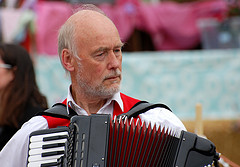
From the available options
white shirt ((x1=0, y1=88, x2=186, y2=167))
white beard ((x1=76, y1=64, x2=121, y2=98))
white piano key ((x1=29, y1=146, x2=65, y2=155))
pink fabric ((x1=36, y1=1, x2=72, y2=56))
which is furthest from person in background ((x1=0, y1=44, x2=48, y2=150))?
pink fabric ((x1=36, y1=1, x2=72, y2=56))

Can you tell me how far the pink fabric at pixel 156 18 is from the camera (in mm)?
6027

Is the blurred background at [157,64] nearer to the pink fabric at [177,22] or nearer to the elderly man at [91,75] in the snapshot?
the pink fabric at [177,22]

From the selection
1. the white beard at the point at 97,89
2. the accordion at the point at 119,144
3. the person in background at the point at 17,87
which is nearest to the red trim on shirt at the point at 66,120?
the white beard at the point at 97,89

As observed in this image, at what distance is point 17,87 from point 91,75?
4.64ft

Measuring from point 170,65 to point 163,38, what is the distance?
717mm

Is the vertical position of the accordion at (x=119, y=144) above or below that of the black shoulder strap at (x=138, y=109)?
below

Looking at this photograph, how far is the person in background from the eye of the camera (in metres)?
3.83

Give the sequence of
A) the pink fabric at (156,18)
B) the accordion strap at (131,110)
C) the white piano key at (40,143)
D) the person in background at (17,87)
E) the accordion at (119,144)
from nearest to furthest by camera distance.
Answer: the accordion at (119,144)
the white piano key at (40,143)
the accordion strap at (131,110)
the person in background at (17,87)
the pink fabric at (156,18)

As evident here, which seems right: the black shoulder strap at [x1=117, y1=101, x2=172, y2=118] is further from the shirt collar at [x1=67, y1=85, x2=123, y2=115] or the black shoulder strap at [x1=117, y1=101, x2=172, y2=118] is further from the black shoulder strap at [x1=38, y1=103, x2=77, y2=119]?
the black shoulder strap at [x1=38, y1=103, x2=77, y2=119]

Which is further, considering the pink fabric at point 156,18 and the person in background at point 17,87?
the pink fabric at point 156,18

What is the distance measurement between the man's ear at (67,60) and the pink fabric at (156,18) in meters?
3.19

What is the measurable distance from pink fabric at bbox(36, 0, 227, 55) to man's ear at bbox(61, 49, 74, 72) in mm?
3189

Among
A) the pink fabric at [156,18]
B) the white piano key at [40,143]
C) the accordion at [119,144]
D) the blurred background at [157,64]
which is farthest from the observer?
the pink fabric at [156,18]

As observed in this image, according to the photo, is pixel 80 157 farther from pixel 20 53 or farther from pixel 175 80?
pixel 175 80
